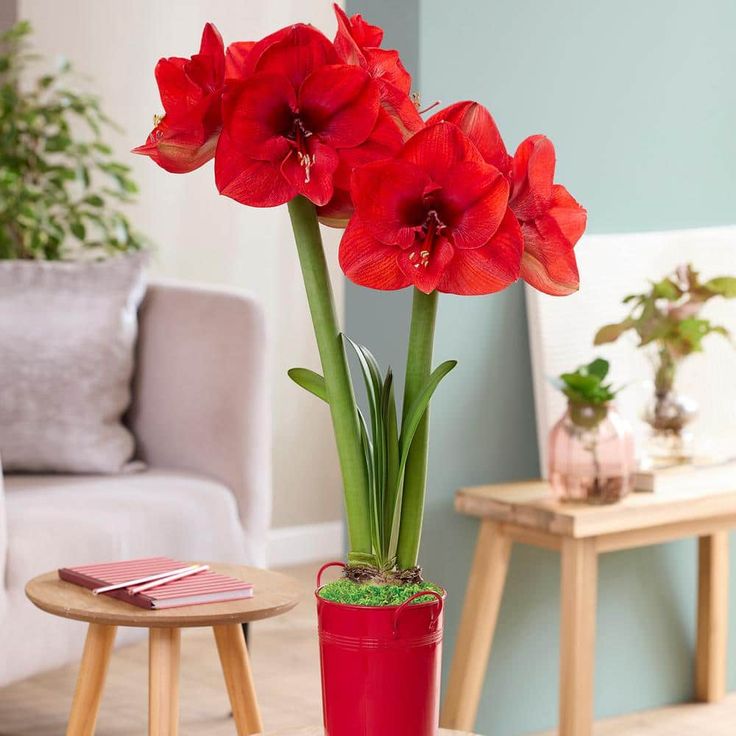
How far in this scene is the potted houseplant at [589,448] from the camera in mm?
2211

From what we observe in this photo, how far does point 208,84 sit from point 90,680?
1059mm

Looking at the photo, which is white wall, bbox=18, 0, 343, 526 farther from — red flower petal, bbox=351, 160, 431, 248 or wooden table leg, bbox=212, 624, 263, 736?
red flower petal, bbox=351, 160, 431, 248

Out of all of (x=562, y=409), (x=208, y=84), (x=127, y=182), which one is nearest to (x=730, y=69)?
(x=562, y=409)

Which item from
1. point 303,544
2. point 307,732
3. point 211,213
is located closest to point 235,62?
point 307,732

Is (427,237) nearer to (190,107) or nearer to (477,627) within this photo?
(190,107)

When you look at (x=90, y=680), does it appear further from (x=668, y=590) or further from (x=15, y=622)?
(x=668, y=590)

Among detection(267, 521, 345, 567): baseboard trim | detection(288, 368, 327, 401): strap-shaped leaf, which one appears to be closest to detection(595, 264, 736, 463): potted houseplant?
detection(288, 368, 327, 401): strap-shaped leaf

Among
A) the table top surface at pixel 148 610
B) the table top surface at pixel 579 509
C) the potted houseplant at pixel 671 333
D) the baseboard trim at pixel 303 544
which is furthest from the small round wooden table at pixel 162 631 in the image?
the baseboard trim at pixel 303 544

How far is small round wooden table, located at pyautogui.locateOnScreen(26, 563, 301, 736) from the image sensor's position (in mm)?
1560

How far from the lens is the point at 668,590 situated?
2748 millimetres

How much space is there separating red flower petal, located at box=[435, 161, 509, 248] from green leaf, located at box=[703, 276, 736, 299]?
1705 mm

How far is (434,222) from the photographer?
84 centimetres

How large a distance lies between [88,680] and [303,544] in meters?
2.51

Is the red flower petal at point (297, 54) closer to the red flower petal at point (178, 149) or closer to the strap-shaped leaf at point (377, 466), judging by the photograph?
the red flower petal at point (178, 149)
